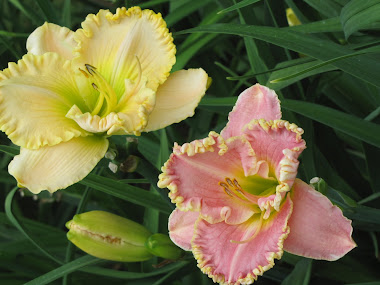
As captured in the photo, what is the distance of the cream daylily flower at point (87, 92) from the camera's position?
1.93ft

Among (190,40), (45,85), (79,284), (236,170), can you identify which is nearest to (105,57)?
(45,85)

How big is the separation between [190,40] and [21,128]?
449 millimetres

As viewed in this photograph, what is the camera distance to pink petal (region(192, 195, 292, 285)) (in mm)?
510

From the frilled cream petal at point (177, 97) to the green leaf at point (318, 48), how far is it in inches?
2.8

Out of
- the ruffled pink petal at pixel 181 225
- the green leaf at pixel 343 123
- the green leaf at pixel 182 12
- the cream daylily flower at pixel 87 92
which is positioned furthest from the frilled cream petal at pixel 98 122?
the green leaf at pixel 182 12

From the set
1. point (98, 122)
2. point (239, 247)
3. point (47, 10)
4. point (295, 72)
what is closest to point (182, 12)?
point (47, 10)

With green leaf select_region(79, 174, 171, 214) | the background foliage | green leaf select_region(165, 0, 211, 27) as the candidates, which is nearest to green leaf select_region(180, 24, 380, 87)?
the background foliage

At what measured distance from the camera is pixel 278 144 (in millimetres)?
531

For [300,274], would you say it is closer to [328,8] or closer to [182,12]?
[328,8]

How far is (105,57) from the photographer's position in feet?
2.19

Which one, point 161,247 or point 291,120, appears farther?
point 291,120

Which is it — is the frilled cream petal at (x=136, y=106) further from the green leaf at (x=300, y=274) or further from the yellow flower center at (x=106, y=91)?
the green leaf at (x=300, y=274)

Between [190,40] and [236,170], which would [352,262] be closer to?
[236,170]

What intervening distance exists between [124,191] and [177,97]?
17 centimetres
